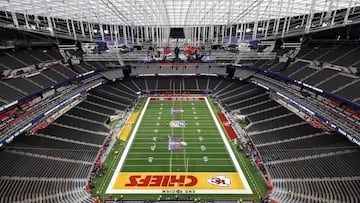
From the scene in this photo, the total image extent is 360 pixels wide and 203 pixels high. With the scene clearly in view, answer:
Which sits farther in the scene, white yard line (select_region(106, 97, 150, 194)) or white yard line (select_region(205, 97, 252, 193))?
white yard line (select_region(205, 97, 252, 193))

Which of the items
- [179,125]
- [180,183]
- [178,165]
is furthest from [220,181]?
[179,125]

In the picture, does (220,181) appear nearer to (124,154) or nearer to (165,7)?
(124,154)

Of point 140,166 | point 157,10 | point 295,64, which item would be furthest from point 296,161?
point 157,10

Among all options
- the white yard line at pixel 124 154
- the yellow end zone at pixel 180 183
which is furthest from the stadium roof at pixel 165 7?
the yellow end zone at pixel 180 183

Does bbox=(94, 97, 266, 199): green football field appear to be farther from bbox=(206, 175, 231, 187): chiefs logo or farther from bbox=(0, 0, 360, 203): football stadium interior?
bbox=(0, 0, 360, 203): football stadium interior

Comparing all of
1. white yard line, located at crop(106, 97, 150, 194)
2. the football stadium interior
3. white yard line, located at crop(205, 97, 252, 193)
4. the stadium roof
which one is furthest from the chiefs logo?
the stadium roof

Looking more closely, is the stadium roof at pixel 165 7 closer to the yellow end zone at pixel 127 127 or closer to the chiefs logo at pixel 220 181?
the yellow end zone at pixel 127 127

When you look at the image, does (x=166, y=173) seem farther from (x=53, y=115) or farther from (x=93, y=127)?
(x=53, y=115)
